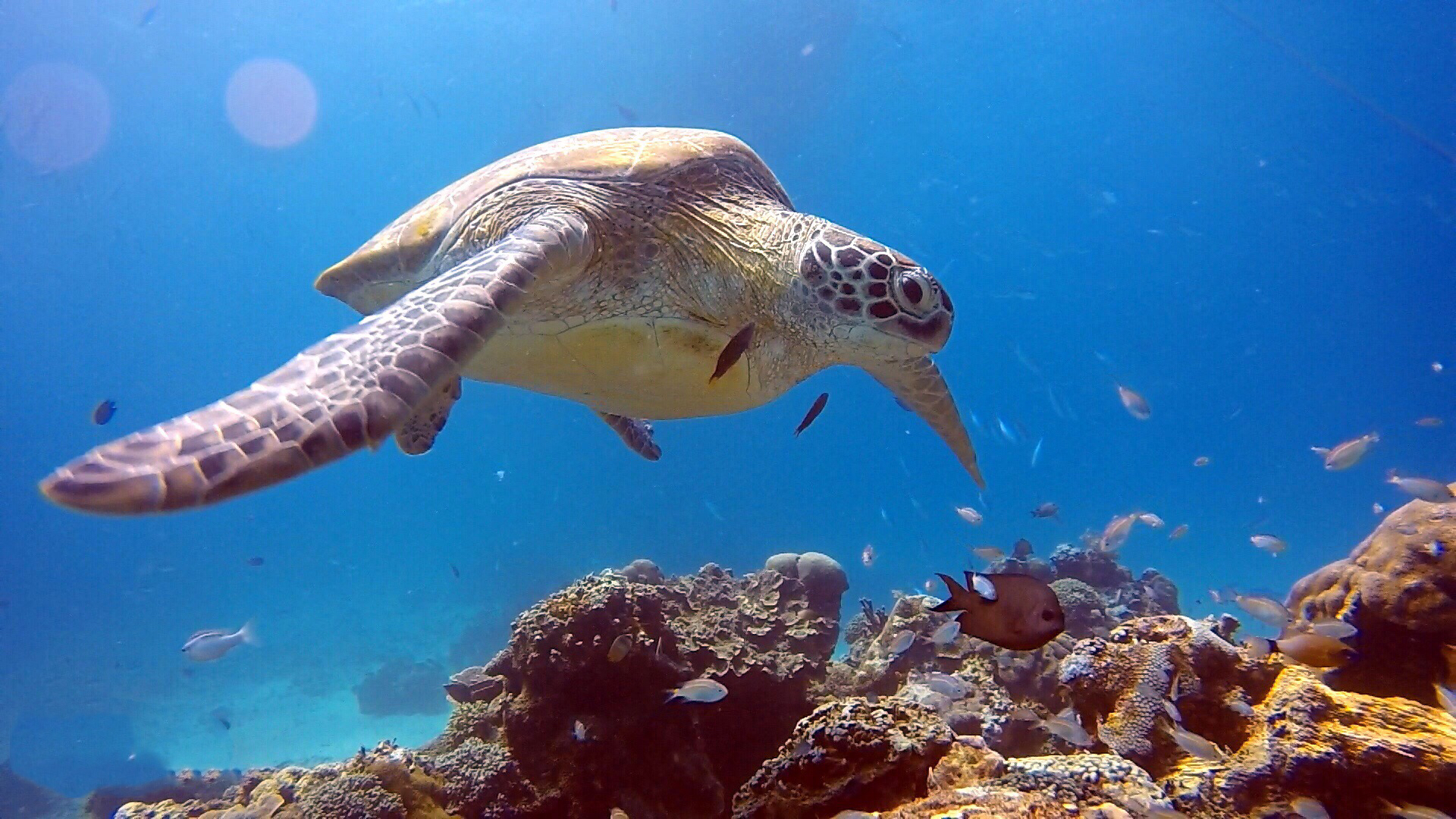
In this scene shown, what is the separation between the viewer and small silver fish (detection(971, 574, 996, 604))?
8.15ft

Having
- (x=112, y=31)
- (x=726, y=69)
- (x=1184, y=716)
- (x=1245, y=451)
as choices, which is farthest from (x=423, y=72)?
(x=1245, y=451)

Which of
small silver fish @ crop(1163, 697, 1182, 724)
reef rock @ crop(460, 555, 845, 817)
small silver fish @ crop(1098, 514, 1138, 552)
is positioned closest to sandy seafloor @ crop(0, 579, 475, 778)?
reef rock @ crop(460, 555, 845, 817)

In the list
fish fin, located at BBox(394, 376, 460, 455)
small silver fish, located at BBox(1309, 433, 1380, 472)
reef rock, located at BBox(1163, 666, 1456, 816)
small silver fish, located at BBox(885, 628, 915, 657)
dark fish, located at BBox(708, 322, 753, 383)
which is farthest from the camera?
small silver fish, located at BBox(1309, 433, 1380, 472)

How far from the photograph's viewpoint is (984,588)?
2520mm

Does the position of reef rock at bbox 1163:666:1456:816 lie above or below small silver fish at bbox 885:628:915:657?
below

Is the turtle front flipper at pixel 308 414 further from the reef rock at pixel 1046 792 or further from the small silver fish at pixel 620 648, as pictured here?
the reef rock at pixel 1046 792

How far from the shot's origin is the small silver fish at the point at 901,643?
5.03m

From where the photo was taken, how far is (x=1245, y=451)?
62969mm

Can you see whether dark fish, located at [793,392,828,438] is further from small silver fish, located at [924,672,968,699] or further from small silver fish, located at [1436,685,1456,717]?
small silver fish, located at [1436,685,1456,717]

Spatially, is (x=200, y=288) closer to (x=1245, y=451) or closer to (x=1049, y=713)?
(x=1049, y=713)

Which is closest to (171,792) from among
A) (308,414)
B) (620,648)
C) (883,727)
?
(620,648)

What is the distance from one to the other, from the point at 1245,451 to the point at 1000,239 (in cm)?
3260

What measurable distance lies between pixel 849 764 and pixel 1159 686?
1.67 m

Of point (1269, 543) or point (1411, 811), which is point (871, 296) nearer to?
point (1411, 811)
